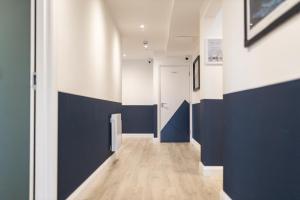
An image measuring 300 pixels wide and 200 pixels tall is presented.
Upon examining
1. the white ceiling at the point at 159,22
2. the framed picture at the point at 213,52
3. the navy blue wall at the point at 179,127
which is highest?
the white ceiling at the point at 159,22

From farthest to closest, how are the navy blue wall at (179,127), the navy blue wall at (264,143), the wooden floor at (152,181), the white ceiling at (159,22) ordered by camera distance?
1. the navy blue wall at (179,127)
2. the white ceiling at (159,22)
3. the wooden floor at (152,181)
4. the navy blue wall at (264,143)

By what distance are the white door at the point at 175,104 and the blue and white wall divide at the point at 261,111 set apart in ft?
16.5

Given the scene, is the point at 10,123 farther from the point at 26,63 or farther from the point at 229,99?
the point at 229,99

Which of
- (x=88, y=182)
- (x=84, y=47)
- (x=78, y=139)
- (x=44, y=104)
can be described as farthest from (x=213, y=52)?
(x=44, y=104)

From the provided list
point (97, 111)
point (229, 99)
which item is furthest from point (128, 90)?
point (229, 99)

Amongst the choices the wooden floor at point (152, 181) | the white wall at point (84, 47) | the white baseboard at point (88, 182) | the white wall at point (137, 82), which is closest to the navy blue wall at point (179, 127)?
the white wall at point (137, 82)

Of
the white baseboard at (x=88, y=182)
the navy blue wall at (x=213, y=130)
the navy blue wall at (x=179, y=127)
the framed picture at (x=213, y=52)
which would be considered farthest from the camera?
the navy blue wall at (x=179, y=127)

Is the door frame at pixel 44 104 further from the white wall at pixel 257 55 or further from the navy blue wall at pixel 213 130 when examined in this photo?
the navy blue wall at pixel 213 130

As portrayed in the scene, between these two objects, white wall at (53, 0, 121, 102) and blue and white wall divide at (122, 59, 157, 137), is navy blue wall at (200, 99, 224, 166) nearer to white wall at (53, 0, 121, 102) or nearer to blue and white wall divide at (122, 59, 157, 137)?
white wall at (53, 0, 121, 102)

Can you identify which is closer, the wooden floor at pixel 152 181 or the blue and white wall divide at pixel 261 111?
the blue and white wall divide at pixel 261 111

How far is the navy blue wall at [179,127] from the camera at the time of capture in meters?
7.62

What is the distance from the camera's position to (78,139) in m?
2.84

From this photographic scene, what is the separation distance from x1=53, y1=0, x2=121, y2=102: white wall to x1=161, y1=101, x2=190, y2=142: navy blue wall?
323 centimetres

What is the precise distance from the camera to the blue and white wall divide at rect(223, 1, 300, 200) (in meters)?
1.32
